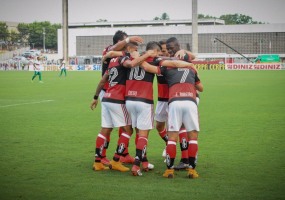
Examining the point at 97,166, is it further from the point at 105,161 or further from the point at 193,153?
the point at 193,153

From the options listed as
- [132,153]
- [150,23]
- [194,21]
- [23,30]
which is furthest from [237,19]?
[132,153]

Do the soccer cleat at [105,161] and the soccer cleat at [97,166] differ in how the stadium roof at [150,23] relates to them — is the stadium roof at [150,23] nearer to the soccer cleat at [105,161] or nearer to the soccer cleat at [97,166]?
the soccer cleat at [105,161]

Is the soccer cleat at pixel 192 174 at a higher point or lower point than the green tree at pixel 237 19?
lower

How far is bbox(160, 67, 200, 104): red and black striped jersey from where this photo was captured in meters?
6.78

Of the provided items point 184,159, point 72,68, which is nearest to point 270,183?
point 184,159

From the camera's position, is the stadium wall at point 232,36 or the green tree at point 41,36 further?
the green tree at point 41,36

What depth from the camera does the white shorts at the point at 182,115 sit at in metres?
6.71

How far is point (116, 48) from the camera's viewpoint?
24.6ft

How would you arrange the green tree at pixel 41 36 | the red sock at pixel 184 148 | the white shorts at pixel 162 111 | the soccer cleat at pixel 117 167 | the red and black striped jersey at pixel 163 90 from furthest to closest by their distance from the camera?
1. the green tree at pixel 41 36
2. the white shorts at pixel 162 111
3. the red and black striped jersey at pixel 163 90
4. the red sock at pixel 184 148
5. the soccer cleat at pixel 117 167

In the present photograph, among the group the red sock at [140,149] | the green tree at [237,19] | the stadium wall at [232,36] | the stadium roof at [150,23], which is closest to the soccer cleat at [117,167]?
the red sock at [140,149]

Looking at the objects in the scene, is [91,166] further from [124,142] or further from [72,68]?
[72,68]

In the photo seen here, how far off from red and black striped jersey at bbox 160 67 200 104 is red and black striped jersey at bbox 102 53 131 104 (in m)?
0.83

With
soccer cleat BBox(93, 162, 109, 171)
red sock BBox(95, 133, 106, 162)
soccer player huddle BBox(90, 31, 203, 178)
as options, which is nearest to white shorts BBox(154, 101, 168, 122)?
soccer player huddle BBox(90, 31, 203, 178)

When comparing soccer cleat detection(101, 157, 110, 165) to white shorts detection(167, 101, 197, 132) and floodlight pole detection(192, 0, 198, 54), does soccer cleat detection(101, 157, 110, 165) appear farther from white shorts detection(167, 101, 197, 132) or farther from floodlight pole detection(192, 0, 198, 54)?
floodlight pole detection(192, 0, 198, 54)
